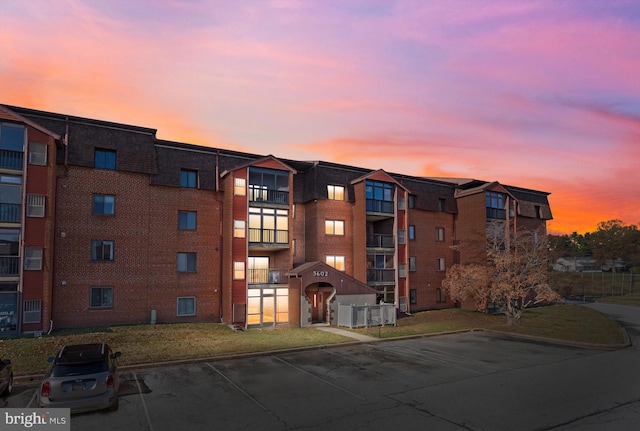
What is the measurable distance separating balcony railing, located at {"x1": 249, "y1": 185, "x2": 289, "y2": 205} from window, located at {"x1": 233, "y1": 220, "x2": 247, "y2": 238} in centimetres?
176

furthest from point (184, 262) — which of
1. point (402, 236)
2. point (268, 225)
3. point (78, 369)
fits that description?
point (78, 369)

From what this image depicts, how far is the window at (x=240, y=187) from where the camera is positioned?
94.3ft

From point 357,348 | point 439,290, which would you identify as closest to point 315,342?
point 357,348

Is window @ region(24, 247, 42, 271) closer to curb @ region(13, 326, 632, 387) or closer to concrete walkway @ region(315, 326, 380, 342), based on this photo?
curb @ region(13, 326, 632, 387)

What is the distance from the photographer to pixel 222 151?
30484 mm

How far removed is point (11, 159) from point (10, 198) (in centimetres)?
210

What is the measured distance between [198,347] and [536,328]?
2179 cm

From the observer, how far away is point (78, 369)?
10.7 m

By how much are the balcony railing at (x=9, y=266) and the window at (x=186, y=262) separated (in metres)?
9.06

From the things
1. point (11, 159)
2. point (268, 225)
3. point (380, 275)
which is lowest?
point (380, 275)

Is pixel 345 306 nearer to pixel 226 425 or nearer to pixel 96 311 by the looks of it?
pixel 96 311

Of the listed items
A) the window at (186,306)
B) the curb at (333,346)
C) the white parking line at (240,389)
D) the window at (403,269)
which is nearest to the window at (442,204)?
the window at (403,269)

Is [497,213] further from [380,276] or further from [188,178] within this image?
[188,178]

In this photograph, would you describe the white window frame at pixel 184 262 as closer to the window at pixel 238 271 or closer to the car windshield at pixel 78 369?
the window at pixel 238 271
